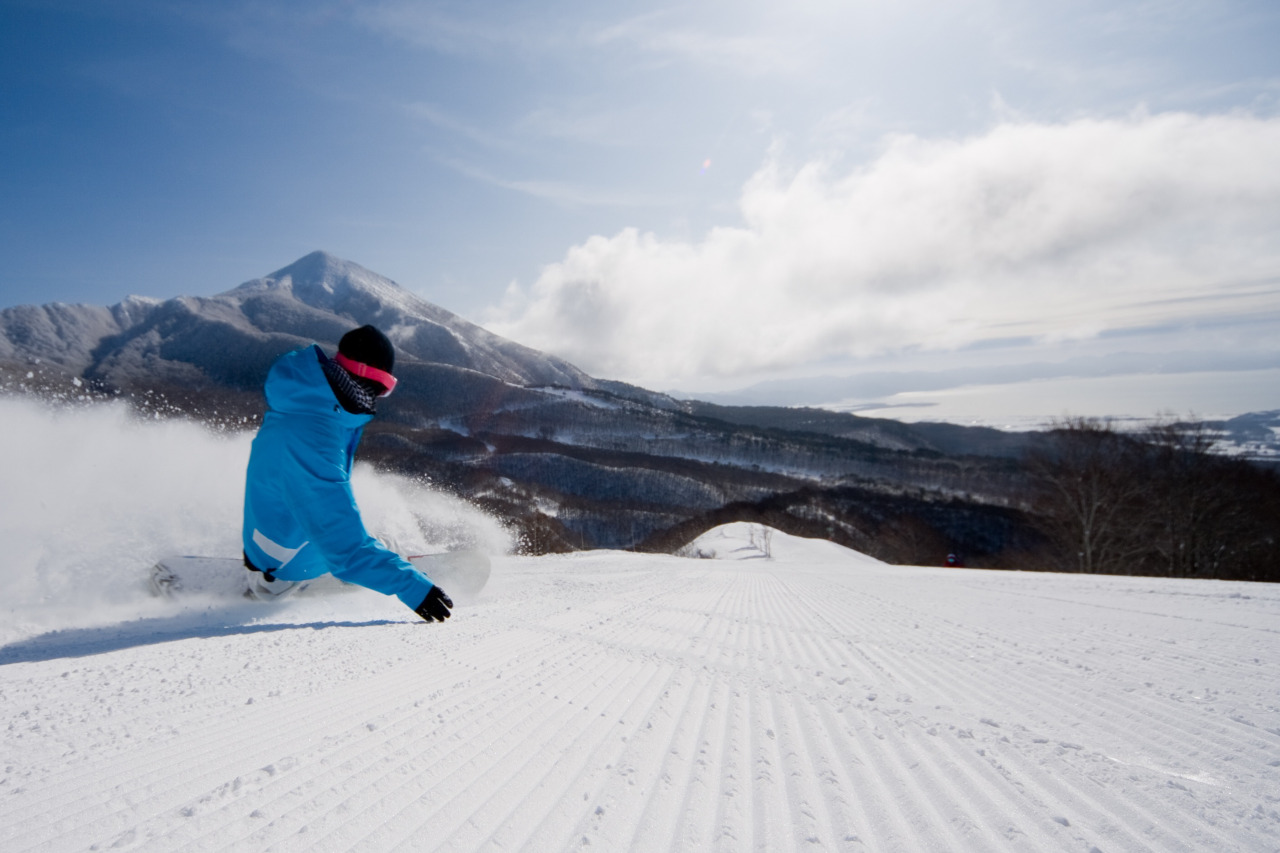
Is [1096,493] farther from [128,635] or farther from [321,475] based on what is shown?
[128,635]

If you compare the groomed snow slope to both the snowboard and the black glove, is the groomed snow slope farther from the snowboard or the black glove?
the snowboard

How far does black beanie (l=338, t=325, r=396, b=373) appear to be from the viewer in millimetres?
4016

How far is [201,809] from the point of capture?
1499 millimetres

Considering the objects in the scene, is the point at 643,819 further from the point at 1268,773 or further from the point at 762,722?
the point at 1268,773

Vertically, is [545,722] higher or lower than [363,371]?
lower

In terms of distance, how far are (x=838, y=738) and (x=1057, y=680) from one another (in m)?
2.49

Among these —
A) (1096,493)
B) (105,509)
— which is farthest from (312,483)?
(1096,493)

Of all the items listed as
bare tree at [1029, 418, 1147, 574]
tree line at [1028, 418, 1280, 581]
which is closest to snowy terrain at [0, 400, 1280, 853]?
bare tree at [1029, 418, 1147, 574]

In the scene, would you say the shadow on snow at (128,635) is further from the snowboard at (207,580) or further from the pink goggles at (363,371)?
the pink goggles at (363,371)

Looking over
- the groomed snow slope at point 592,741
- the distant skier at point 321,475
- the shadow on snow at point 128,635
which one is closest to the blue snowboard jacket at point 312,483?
the distant skier at point 321,475

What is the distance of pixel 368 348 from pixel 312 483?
1.02 m

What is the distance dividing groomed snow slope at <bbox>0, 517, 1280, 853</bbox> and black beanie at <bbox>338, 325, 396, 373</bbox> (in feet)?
6.15

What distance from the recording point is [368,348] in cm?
402

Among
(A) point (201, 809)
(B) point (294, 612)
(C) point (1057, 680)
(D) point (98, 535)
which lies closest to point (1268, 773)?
(C) point (1057, 680)
